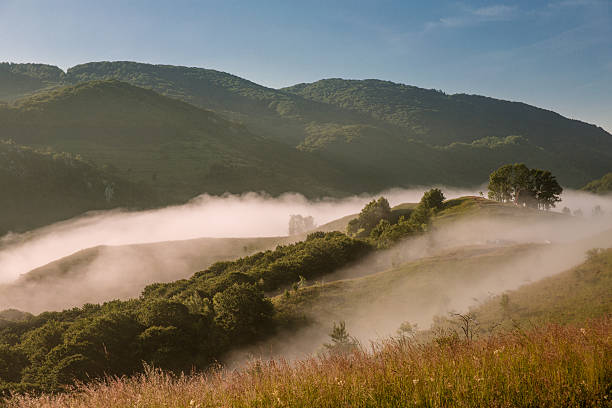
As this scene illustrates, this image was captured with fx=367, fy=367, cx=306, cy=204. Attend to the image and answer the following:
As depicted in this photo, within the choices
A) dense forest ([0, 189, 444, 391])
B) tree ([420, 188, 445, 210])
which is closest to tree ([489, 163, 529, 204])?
tree ([420, 188, 445, 210])

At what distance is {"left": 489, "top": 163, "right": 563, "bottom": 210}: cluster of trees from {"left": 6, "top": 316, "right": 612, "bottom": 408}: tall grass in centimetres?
9716

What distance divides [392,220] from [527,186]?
1353 inches

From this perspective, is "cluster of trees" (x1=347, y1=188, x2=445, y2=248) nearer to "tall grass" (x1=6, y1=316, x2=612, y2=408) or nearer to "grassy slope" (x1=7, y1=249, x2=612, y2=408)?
"grassy slope" (x1=7, y1=249, x2=612, y2=408)

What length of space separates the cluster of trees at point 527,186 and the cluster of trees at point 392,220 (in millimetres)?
18050

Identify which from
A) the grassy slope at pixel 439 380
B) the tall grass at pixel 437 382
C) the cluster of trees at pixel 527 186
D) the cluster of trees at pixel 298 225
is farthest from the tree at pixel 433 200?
the tall grass at pixel 437 382

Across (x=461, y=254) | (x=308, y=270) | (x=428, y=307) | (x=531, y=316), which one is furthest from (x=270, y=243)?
(x=531, y=316)

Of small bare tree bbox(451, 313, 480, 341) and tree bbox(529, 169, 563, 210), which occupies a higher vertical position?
A: tree bbox(529, 169, 563, 210)

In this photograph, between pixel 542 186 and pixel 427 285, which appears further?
pixel 542 186

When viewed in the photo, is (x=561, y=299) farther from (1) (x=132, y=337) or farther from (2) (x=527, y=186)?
(2) (x=527, y=186)

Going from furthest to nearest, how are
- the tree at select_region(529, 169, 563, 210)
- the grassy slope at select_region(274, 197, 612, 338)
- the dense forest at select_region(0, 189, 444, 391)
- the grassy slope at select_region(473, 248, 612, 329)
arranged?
the tree at select_region(529, 169, 563, 210), the grassy slope at select_region(274, 197, 612, 338), the dense forest at select_region(0, 189, 444, 391), the grassy slope at select_region(473, 248, 612, 329)

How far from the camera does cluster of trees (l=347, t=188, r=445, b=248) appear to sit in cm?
7001

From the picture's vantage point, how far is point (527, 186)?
9112 centimetres

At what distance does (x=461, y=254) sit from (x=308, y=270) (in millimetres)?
22495

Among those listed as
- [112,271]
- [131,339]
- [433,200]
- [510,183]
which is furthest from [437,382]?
[510,183]
